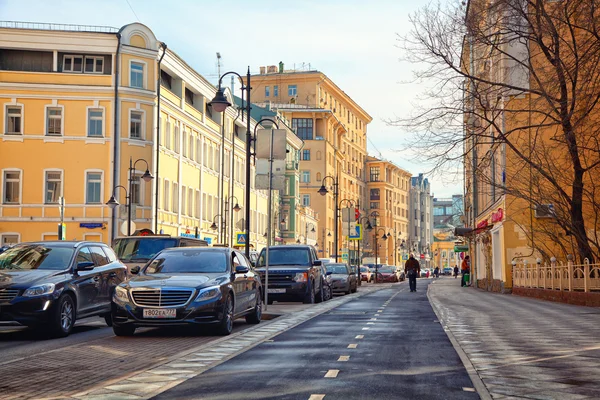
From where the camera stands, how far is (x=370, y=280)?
85.1m

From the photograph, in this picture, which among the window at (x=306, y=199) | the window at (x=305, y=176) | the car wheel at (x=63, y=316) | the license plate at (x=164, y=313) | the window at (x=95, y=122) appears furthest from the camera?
the window at (x=306, y=199)

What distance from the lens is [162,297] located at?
49.4 feet

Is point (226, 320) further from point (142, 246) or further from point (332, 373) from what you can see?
point (142, 246)

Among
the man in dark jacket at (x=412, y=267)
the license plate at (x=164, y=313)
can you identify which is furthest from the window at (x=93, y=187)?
the license plate at (x=164, y=313)

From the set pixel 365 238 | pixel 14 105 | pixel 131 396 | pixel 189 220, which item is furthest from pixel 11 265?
pixel 365 238

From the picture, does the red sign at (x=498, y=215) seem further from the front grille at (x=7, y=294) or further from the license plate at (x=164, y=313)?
the front grille at (x=7, y=294)

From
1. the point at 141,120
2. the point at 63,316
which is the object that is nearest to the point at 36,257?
the point at 63,316

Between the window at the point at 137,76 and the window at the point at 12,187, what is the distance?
864 cm

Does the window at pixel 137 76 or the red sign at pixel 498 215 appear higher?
the window at pixel 137 76

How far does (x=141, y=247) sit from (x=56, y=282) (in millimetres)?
9049

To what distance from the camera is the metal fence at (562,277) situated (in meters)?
27.0

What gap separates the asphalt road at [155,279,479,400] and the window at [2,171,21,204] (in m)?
39.2

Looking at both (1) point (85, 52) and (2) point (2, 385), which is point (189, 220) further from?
(2) point (2, 385)

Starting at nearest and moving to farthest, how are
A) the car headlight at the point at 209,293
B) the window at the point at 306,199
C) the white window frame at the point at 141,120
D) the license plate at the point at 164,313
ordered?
the license plate at the point at 164,313 → the car headlight at the point at 209,293 → the white window frame at the point at 141,120 → the window at the point at 306,199
